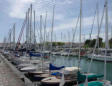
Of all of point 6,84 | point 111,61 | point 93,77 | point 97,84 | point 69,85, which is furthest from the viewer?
point 111,61

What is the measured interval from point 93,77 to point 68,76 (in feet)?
7.71

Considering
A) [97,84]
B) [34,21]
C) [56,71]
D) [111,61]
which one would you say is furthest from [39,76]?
[111,61]

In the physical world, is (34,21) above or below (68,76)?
above

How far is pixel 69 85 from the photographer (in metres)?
13.6

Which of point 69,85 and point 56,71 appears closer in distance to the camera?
point 69,85

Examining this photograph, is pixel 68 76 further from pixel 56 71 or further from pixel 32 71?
pixel 32 71

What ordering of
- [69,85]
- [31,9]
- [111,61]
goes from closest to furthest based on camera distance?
[69,85] < [31,9] < [111,61]

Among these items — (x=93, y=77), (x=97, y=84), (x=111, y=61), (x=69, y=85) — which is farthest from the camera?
(x=111, y=61)

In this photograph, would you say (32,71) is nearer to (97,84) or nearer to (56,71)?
(56,71)

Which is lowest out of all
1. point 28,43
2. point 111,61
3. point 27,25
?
point 111,61

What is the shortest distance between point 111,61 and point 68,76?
31.4 m

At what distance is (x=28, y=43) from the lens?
101ft

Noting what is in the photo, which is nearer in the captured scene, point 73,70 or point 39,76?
point 73,70

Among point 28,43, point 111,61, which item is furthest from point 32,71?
point 111,61
